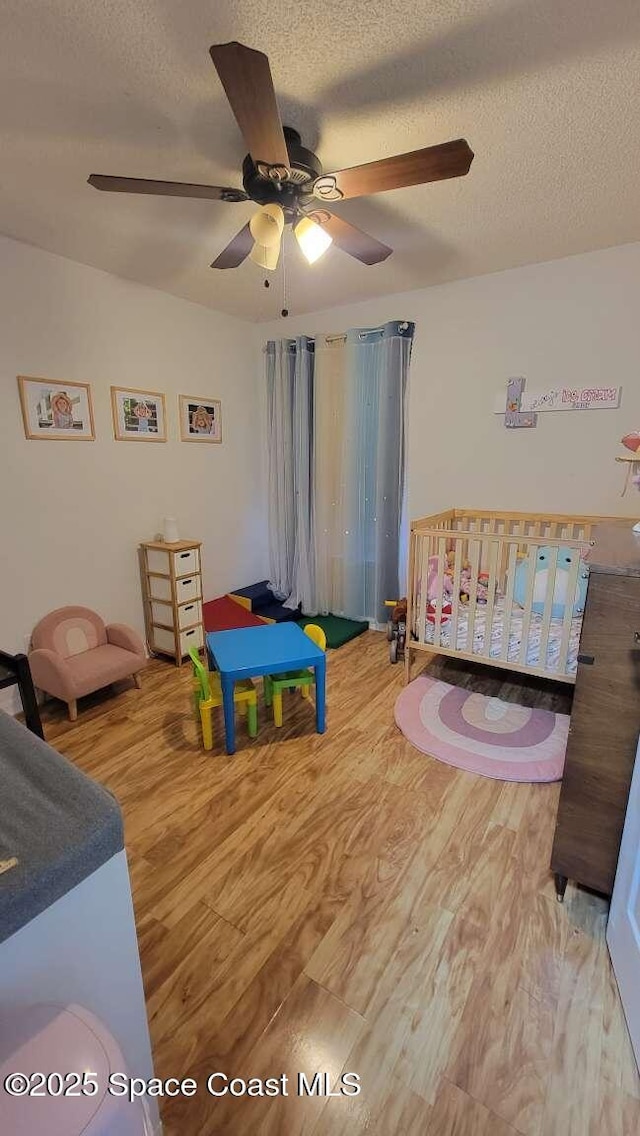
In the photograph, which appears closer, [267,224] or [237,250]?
[267,224]

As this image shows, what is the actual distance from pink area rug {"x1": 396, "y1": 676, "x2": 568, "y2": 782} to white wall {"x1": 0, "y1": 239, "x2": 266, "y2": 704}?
1.92 m

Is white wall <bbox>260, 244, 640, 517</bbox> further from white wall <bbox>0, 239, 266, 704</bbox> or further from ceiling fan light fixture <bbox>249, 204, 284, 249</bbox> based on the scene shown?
ceiling fan light fixture <bbox>249, 204, 284, 249</bbox>

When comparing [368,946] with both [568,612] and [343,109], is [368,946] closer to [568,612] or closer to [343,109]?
[568,612]

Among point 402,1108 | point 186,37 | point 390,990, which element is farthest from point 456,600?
point 186,37

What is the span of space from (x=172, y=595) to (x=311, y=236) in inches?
82.8

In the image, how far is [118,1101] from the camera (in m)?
0.55

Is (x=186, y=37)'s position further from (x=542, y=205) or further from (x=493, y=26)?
(x=542, y=205)

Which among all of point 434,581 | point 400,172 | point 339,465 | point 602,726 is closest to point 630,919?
point 602,726

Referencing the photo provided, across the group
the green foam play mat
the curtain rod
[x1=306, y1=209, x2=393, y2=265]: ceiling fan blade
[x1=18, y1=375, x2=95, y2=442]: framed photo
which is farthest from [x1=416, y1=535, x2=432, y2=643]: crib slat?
[x1=18, y1=375, x2=95, y2=442]: framed photo

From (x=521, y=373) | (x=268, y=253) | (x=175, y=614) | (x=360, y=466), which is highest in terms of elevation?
(x=268, y=253)

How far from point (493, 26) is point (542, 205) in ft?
3.17

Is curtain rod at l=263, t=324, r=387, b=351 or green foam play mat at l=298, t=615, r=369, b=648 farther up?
curtain rod at l=263, t=324, r=387, b=351

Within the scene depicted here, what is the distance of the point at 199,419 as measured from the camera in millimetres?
3314

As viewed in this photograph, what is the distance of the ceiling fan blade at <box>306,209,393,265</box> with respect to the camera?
5.19 ft
